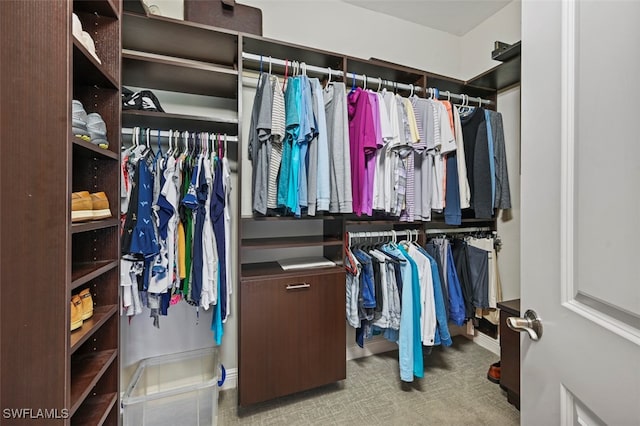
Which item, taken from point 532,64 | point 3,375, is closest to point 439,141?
point 532,64

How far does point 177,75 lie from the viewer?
1.53 metres

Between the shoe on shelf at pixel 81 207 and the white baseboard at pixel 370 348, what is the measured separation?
192cm

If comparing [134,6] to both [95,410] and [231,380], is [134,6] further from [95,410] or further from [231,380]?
[231,380]

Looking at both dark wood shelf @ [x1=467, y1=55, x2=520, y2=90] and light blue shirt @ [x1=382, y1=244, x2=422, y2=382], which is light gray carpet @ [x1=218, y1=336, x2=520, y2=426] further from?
dark wood shelf @ [x1=467, y1=55, x2=520, y2=90]

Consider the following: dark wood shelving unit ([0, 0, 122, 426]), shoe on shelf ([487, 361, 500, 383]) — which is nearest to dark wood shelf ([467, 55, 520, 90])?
shoe on shelf ([487, 361, 500, 383])

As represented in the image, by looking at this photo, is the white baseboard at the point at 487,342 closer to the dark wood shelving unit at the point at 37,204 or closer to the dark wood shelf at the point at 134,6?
the dark wood shelving unit at the point at 37,204

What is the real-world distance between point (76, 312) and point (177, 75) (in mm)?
1269

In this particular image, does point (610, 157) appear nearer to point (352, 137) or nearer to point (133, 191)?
point (352, 137)

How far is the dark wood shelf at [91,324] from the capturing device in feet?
2.70

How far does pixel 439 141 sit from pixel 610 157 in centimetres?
143

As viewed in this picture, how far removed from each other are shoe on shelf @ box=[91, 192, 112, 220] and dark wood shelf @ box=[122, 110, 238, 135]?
55 cm

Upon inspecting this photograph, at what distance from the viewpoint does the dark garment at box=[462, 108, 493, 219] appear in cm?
194

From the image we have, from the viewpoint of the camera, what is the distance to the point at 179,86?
166 centimetres

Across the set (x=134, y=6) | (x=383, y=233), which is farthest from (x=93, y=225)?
(x=383, y=233)
